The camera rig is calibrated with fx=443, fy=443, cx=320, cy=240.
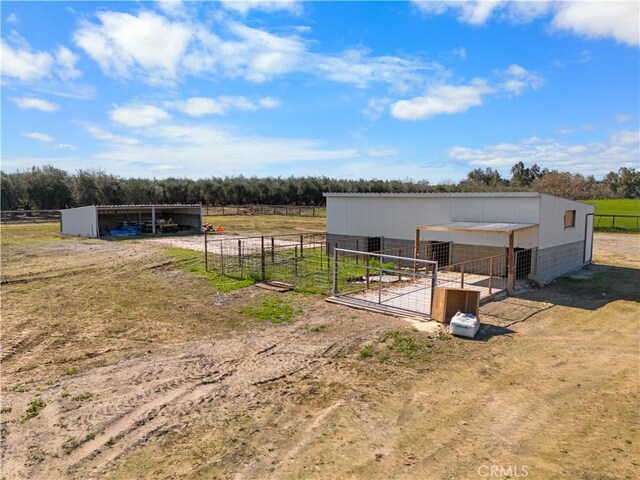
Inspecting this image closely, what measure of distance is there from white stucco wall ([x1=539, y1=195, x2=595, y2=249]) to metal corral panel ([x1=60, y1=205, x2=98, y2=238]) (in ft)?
83.9

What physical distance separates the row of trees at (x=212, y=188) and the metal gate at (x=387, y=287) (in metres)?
42.7

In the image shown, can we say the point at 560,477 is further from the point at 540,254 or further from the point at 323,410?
the point at 540,254

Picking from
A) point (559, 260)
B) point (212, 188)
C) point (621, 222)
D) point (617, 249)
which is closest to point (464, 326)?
point (559, 260)

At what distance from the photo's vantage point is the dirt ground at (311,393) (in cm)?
448

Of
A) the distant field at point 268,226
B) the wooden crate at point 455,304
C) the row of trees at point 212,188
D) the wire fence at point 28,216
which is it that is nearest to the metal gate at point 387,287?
the wooden crate at point 455,304

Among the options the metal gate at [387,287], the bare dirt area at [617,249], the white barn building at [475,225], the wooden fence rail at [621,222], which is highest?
the white barn building at [475,225]

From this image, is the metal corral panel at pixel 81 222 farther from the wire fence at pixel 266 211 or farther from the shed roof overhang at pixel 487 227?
the shed roof overhang at pixel 487 227

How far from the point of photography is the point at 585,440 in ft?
15.9

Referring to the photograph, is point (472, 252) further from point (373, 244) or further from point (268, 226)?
point (268, 226)

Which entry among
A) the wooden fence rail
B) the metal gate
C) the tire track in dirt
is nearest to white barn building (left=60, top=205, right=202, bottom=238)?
the metal gate

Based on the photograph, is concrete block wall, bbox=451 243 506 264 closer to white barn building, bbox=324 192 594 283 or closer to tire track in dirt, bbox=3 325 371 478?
white barn building, bbox=324 192 594 283

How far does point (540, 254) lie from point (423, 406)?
1036 centimetres

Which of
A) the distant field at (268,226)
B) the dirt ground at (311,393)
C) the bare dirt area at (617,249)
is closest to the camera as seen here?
the dirt ground at (311,393)

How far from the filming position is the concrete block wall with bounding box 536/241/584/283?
14352mm
